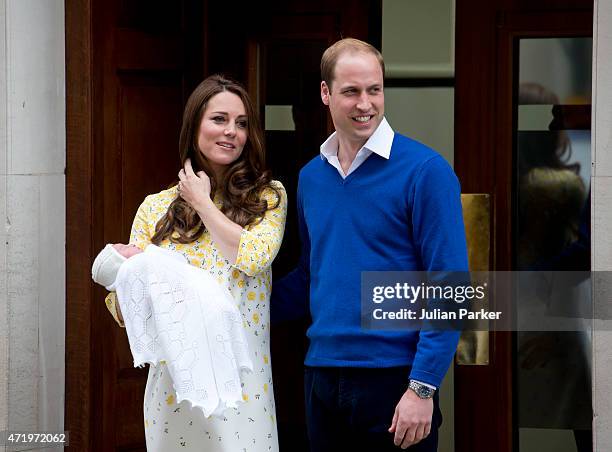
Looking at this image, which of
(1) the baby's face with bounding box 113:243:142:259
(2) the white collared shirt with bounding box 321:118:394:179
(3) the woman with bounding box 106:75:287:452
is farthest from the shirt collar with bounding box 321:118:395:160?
(1) the baby's face with bounding box 113:243:142:259

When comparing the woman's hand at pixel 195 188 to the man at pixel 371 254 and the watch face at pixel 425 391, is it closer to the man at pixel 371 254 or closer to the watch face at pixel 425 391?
the man at pixel 371 254

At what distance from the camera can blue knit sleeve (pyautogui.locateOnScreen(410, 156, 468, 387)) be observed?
134 inches

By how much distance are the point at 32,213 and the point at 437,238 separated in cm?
178

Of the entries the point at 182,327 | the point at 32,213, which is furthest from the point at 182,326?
the point at 32,213

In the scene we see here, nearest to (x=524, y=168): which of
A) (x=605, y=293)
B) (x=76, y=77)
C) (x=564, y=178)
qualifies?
(x=564, y=178)

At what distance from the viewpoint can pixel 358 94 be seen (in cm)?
356

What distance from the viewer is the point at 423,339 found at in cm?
344

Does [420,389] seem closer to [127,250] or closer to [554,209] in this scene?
[127,250]

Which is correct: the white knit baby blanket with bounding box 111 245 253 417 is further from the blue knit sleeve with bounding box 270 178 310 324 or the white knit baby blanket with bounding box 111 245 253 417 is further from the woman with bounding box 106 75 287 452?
the blue knit sleeve with bounding box 270 178 310 324

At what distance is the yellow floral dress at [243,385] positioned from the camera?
3668 millimetres

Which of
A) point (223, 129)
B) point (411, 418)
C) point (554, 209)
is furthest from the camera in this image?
point (554, 209)

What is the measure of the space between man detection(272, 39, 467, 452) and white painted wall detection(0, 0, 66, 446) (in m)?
1.34

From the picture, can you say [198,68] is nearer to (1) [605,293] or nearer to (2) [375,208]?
(2) [375,208]

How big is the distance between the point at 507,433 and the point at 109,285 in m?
1.98
